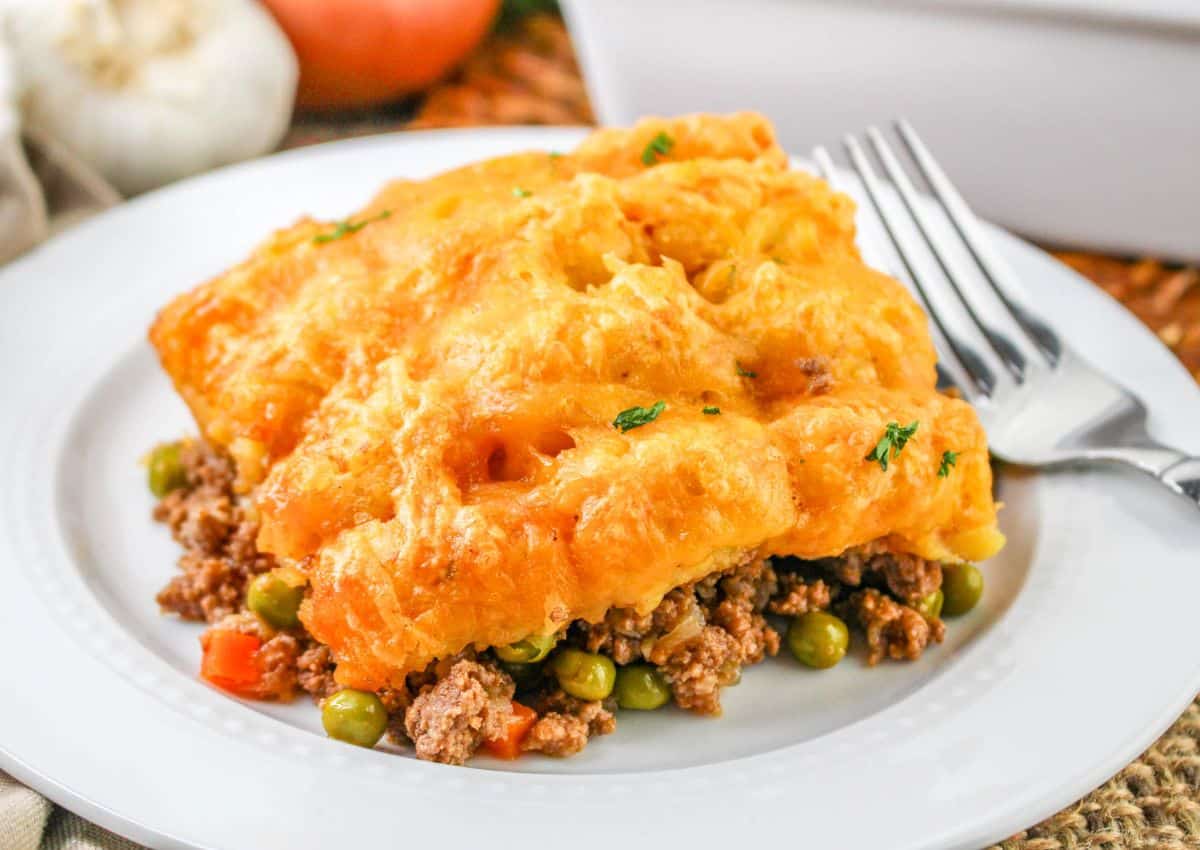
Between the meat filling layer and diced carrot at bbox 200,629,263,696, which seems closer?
the meat filling layer

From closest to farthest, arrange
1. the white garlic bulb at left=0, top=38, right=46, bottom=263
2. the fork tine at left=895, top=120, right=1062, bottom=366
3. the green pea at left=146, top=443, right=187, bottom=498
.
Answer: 1. the green pea at left=146, top=443, right=187, bottom=498
2. the fork tine at left=895, top=120, right=1062, bottom=366
3. the white garlic bulb at left=0, top=38, right=46, bottom=263

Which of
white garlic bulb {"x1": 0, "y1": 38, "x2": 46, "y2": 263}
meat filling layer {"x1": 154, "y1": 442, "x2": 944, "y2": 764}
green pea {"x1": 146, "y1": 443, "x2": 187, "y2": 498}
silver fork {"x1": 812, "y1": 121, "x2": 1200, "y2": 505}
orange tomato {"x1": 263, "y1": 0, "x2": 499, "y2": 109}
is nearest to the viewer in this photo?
meat filling layer {"x1": 154, "y1": 442, "x2": 944, "y2": 764}

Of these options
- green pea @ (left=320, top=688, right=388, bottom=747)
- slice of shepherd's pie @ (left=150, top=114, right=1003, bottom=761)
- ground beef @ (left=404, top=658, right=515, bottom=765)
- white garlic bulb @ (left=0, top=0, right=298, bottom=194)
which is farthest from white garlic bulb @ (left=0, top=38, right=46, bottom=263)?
ground beef @ (left=404, top=658, right=515, bottom=765)

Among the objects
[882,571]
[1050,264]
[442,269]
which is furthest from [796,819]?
[1050,264]

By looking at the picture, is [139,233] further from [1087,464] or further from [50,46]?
[1087,464]

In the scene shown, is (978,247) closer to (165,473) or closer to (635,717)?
(635,717)

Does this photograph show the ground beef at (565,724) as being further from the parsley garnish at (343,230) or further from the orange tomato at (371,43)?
the orange tomato at (371,43)

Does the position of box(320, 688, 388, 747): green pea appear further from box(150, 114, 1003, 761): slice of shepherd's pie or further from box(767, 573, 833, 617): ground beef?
box(767, 573, 833, 617): ground beef
